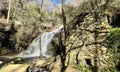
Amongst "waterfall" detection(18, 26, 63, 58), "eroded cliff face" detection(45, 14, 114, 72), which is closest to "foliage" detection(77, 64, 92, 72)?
"eroded cliff face" detection(45, 14, 114, 72)

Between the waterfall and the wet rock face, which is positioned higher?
the wet rock face

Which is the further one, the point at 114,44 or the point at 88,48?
the point at 88,48

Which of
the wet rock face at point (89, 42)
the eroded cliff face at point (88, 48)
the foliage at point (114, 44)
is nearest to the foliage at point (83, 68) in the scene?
the eroded cliff face at point (88, 48)

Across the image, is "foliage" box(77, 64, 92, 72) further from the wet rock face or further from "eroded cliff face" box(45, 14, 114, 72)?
the wet rock face

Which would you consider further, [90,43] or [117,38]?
[90,43]

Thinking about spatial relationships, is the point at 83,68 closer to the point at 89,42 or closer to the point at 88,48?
the point at 88,48

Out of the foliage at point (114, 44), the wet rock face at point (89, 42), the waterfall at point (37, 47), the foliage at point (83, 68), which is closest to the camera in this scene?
the foliage at point (114, 44)

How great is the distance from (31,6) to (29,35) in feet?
49.1

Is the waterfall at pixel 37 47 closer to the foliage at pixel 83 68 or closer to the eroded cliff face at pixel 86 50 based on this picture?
the eroded cliff face at pixel 86 50

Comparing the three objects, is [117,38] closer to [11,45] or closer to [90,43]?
[90,43]

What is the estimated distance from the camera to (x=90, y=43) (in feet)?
39.0

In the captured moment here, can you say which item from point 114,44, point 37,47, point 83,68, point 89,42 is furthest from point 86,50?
point 37,47

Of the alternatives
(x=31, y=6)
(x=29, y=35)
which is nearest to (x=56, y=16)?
(x=31, y=6)

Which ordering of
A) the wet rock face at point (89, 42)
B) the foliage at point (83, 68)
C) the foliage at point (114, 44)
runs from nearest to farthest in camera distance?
the foliage at point (114, 44) → the foliage at point (83, 68) → the wet rock face at point (89, 42)
